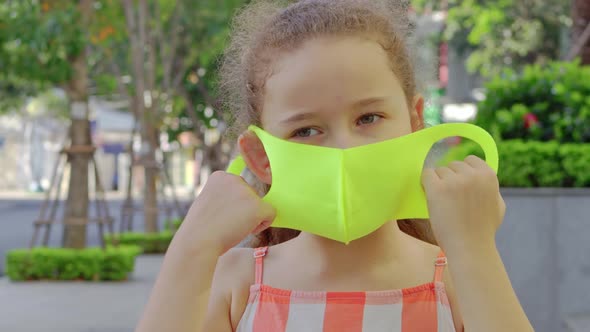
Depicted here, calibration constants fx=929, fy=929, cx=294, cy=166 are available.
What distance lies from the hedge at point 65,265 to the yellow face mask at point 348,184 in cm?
819

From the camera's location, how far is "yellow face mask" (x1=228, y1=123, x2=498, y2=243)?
1.58 m

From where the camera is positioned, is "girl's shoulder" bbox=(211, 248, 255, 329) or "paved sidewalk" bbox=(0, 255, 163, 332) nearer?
"girl's shoulder" bbox=(211, 248, 255, 329)

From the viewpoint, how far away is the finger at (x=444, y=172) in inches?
62.1

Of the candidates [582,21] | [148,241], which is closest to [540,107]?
[582,21]

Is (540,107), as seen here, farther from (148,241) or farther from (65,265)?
(148,241)

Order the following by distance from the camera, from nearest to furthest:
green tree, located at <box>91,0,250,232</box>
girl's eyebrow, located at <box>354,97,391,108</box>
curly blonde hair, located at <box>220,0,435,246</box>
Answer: girl's eyebrow, located at <box>354,97,391,108</box> < curly blonde hair, located at <box>220,0,435,246</box> < green tree, located at <box>91,0,250,232</box>

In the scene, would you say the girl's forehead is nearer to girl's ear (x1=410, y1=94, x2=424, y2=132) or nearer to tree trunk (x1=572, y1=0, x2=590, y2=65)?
girl's ear (x1=410, y1=94, x2=424, y2=132)

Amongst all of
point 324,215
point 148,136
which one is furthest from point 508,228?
point 148,136

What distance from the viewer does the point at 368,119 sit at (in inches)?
66.5

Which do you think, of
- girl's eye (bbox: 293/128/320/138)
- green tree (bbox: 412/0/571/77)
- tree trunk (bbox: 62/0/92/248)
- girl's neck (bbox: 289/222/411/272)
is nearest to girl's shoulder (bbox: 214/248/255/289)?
girl's neck (bbox: 289/222/411/272)

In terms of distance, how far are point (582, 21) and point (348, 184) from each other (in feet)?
24.5

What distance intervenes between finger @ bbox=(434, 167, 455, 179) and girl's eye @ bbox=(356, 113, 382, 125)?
0.50 ft

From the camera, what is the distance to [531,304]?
514 centimetres

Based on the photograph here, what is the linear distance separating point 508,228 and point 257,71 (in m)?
3.57
